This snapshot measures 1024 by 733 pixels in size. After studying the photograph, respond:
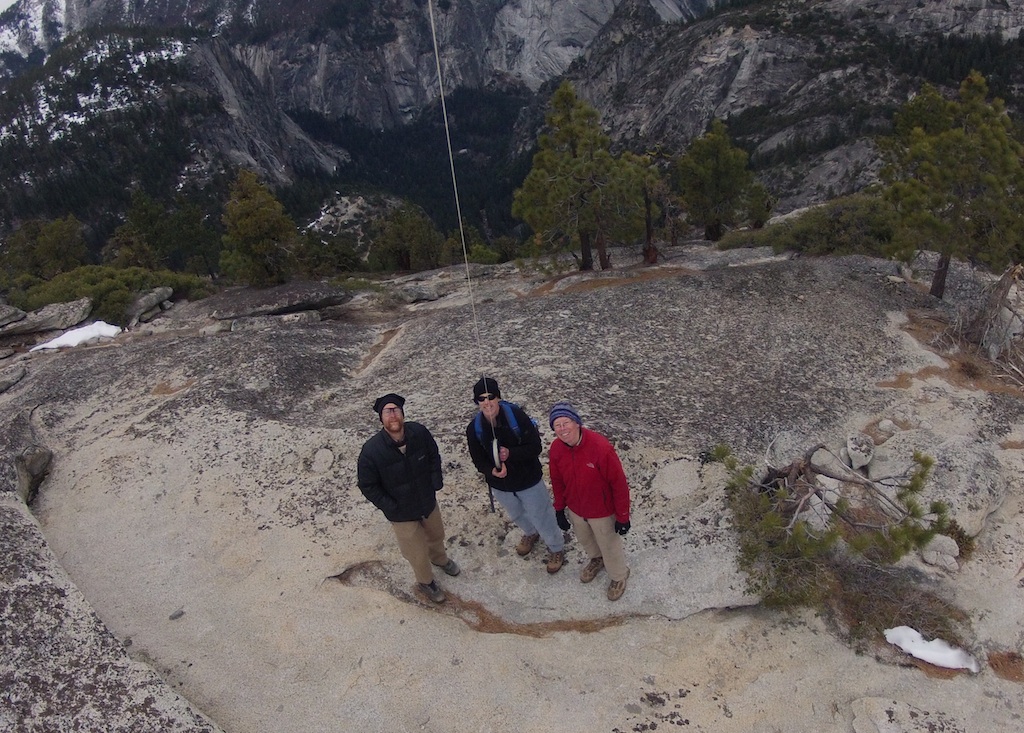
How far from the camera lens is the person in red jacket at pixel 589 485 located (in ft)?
20.0

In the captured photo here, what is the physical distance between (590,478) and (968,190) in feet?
47.2

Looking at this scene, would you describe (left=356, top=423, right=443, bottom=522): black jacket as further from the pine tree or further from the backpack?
the pine tree

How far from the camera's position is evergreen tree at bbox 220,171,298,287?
27.6m

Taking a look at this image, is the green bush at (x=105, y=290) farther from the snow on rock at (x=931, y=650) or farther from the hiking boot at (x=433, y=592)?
the snow on rock at (x=931, y=650)

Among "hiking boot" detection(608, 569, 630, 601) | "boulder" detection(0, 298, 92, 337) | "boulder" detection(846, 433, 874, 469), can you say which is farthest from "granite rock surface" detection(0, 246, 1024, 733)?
"boulder" detection(0, 298, 92, 337)

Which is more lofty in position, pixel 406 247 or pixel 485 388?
pixel 485 388

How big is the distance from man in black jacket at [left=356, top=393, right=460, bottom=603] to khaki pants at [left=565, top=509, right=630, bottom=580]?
1.69 meters

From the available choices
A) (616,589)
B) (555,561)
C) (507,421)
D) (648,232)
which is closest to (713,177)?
(648,232)

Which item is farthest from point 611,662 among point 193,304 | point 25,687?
point 193,304

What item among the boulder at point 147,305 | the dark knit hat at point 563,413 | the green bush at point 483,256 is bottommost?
the green bush at point 483,256

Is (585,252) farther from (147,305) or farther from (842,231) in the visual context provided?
(147,305)

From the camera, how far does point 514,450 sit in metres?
6.70

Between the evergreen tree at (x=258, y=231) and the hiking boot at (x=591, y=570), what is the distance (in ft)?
83.1

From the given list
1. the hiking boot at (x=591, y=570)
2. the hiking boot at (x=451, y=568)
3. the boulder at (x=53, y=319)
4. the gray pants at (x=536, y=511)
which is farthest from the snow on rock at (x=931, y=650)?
the boulder at (x=53, y=319)
